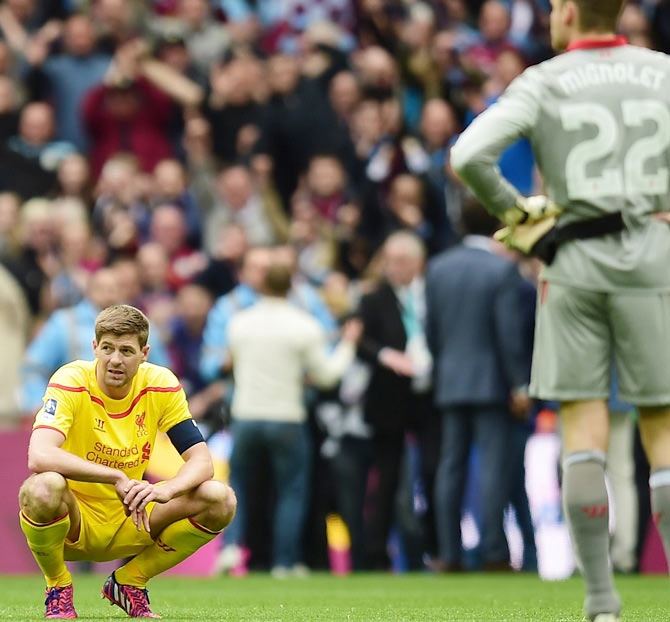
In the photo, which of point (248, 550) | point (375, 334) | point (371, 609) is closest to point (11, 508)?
point (248, 550)

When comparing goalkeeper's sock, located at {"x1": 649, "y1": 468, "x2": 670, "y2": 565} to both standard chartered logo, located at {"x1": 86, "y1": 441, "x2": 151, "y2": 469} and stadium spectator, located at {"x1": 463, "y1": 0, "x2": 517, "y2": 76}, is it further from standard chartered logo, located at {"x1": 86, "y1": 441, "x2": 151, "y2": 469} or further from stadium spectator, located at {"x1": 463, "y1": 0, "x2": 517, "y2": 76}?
stadium spectator, located at {"x1": 463, "y1": 0, "x2": 517, "y2": 76}

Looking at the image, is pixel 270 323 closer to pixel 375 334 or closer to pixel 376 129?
pixel 375 334

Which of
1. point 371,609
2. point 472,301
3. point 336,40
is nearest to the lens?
point 371,609

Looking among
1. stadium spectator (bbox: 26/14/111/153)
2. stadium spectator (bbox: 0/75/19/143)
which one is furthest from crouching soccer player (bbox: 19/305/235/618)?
stadium spectator (bbox: 26/14/111/153)

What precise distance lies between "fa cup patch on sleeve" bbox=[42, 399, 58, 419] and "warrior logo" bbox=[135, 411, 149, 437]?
36cm

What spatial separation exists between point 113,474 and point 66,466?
0.21 m

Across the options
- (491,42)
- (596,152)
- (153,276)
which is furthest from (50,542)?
(491,42)

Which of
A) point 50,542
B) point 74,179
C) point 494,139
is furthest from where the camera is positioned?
point 74,179

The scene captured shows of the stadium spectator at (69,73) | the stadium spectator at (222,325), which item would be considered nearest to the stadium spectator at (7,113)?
the stadium spectator at (69,73)

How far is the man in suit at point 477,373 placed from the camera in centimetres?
1123

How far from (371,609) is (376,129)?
7.71 meters

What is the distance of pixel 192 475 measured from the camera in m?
6.54

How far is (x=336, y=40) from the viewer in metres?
16.2

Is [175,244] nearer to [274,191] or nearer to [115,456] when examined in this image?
[274,191]
